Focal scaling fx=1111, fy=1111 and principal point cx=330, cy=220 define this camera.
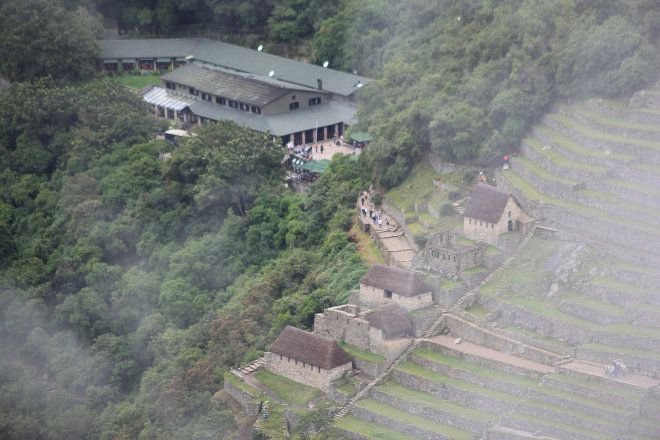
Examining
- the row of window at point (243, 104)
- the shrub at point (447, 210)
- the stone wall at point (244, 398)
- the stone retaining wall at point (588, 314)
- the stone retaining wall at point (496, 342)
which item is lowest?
the stone wall at point (244, 398)

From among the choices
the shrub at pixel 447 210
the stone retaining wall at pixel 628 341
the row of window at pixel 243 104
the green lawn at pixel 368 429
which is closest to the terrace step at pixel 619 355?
the stone retaining wall at pixel 628 341

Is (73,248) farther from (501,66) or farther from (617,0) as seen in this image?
(617,0)

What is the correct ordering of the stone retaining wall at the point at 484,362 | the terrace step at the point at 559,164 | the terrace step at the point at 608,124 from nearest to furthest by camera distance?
the stone retaining wall at the point at 484,362
the terrace step at the point at 559,164
the terrace step at the point at 608,124

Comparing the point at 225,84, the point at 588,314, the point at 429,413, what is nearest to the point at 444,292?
the point at 588,314

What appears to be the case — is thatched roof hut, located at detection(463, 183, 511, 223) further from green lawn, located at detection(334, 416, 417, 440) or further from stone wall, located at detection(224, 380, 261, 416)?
stone wall, located at detection(224, 380, 261, 416)

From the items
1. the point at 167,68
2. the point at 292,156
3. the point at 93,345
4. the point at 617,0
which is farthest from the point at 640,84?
the point at 167,68

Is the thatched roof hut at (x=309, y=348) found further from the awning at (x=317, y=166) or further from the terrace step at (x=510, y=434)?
the awning at (x=317, y=166)
